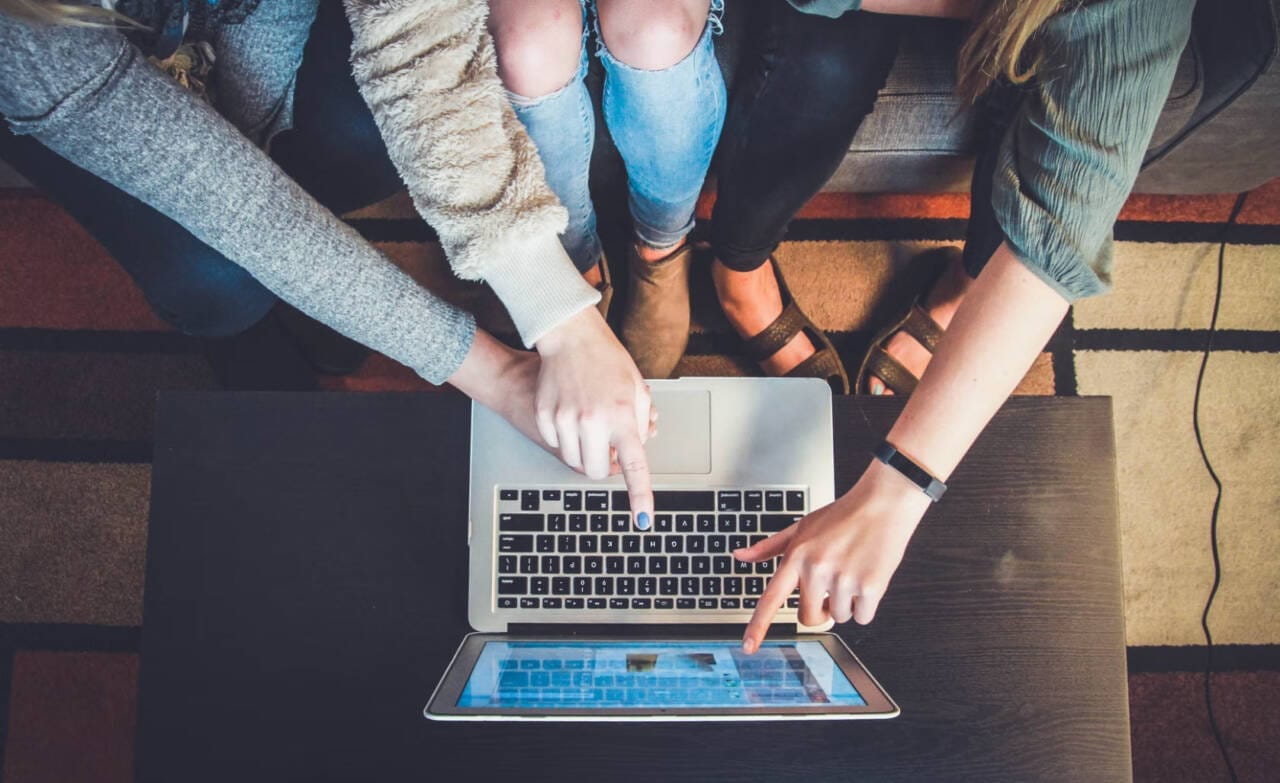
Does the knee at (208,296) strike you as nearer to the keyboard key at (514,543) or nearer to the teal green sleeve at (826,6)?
the keyboard key at (514,543)

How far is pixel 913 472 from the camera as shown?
67 centimetres

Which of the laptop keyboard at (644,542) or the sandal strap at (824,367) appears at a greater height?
the sandal strap at (824,367)

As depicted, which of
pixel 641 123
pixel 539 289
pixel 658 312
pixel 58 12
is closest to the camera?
pixel 58 12

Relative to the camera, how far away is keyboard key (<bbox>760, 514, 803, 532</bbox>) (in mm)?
720

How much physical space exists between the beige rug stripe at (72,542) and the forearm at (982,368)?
1.25 meters

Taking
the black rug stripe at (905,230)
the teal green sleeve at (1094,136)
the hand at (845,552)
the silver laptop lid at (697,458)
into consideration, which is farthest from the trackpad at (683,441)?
the black rug stripe at (905,230)

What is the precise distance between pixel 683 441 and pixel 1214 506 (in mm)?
1076

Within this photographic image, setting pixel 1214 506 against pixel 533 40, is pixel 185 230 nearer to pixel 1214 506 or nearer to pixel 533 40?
pixel 533 40

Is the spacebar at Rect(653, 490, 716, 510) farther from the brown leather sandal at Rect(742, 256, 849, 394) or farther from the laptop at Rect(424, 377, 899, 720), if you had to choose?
the brown leather sandal at Rect(742, 256, 849, 394)

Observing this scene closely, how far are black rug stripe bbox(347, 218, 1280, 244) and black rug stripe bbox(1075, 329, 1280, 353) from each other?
166 millimetres

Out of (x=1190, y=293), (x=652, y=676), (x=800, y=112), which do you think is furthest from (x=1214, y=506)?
(x=652, y=676)

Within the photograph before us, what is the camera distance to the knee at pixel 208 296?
87 cm

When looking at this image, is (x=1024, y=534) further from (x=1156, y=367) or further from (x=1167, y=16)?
(x=1156, y=367)

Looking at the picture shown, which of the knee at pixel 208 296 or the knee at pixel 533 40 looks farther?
the knee at pixel 208 296
